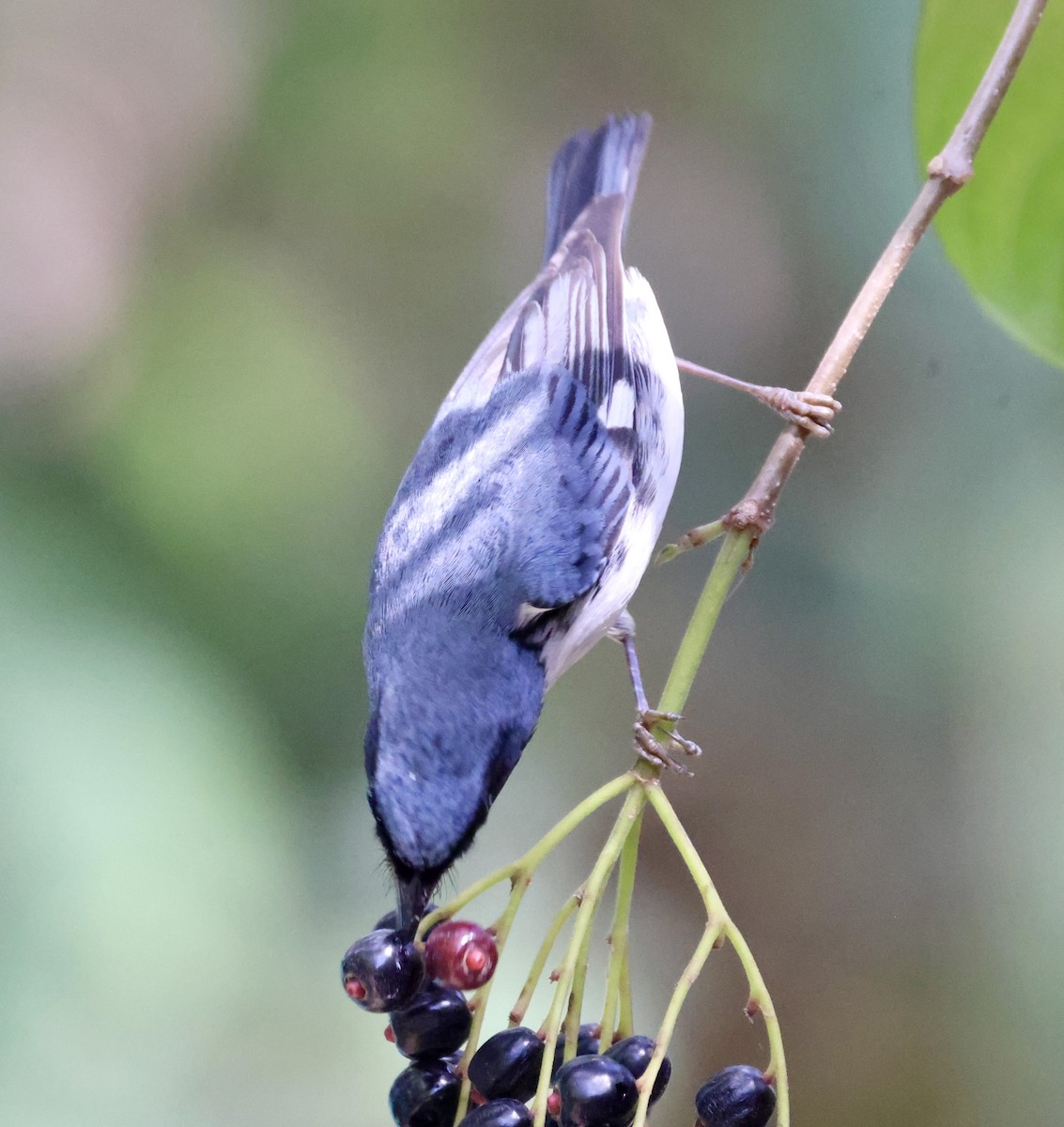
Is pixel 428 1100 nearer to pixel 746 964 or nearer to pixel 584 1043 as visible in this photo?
pixel 584 1043

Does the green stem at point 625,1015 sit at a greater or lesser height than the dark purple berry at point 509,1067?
greater

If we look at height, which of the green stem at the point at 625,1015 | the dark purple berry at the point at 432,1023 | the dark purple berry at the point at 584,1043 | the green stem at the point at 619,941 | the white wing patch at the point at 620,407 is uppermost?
the white wing patch at the point at 620,407

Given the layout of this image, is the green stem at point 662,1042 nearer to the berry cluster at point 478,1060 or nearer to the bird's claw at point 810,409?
the berry cluster at point 478,1060

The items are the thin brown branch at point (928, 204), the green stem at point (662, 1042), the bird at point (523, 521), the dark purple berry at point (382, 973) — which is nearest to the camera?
the green stem at point (662, 1042)

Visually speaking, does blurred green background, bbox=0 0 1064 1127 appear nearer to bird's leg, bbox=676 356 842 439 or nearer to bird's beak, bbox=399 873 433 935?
bird's leg, bbox=676 356 842 439

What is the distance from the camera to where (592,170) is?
1.39 meters

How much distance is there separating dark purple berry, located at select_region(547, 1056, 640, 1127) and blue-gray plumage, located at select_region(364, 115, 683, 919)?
0.22m

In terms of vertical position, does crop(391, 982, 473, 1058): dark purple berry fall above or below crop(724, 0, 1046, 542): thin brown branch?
below

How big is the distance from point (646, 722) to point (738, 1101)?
1.13ft

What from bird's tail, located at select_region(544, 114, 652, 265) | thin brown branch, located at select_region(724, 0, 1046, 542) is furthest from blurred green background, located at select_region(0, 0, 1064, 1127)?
thin brown branch, located at select_region(724, 0, 1046, 542)

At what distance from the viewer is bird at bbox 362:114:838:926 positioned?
2.86ft

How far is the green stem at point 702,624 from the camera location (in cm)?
79

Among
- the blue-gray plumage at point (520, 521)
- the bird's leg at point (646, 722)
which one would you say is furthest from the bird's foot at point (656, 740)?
the blue-gray plumage at point (520, 521)

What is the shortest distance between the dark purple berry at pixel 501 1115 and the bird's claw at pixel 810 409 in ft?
2.35
